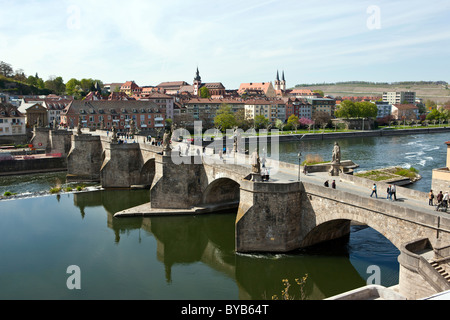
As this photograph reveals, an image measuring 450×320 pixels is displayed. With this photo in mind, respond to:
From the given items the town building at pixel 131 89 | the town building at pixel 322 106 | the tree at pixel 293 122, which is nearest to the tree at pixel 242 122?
the tree at pixel 293 122

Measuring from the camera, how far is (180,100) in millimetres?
125000

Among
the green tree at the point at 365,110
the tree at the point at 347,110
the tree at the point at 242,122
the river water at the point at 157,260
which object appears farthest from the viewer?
the green tree at the point at 365,110

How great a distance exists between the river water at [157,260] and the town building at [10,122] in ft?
140

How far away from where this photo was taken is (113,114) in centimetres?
9038

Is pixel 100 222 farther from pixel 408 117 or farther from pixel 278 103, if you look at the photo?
pixel 408 117

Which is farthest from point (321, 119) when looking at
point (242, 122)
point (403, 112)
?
point (403, 112)

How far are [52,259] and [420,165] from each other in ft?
180

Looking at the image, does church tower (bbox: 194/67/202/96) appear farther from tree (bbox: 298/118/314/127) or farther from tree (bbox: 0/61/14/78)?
tree (bbox: 0/61/14/78)

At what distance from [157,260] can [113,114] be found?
67.9 metres

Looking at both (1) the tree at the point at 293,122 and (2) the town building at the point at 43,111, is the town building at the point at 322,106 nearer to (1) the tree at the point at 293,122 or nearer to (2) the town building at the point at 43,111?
(1) the tree at the point at 293,122

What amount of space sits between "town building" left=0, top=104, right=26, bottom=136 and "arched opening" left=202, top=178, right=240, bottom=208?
5560 centimetres

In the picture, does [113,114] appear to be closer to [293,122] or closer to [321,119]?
[293,122]

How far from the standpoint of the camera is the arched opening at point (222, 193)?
36509 millimetres
